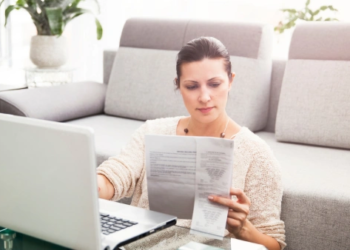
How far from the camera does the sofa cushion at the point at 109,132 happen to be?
2082 millimetres

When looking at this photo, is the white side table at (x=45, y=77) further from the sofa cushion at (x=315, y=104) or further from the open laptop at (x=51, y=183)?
the open laptop at (x=51, y=183)

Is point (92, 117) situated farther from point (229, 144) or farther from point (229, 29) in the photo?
point (229, 144)

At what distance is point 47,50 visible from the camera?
2947 millimetres

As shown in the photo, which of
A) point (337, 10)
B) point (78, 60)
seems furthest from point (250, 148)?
point (78, 60)

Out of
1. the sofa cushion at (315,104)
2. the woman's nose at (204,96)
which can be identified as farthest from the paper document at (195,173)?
the sofa cushion at (315,104)

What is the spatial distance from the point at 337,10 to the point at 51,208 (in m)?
2.60

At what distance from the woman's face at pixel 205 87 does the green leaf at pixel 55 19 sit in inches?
67.2

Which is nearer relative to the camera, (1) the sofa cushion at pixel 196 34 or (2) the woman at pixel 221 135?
Answer: (2) the woman at pixel 221 135

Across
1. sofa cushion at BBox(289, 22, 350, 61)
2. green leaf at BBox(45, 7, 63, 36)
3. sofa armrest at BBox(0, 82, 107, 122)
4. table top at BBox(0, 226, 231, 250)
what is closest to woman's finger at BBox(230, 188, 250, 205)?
table top at BBox(0, 226, 231, 250)

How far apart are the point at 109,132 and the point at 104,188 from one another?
1.05 m

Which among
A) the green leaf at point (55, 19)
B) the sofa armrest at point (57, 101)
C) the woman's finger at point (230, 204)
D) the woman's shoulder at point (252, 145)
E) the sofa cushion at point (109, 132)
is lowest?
the sofa cushion at point (109, 132)

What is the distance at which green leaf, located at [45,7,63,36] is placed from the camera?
281 cm

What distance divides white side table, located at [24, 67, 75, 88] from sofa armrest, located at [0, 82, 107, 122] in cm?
20

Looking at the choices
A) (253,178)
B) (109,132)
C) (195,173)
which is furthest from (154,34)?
(195,173)
